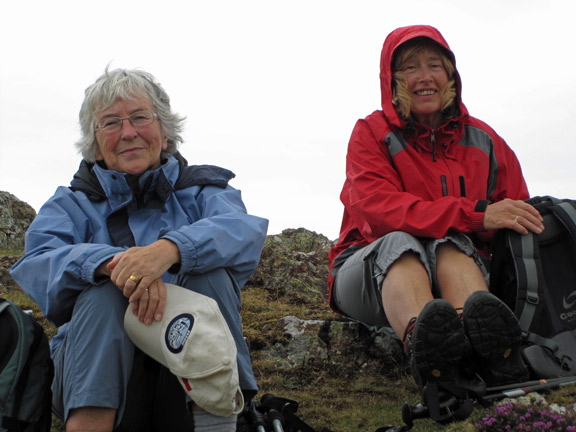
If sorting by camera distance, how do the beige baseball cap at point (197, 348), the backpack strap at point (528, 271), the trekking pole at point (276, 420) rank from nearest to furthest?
the beige baseball cap at point (197, 348)
the trekking pole at point (276, 420)
the backpack strap at point (528, 271)

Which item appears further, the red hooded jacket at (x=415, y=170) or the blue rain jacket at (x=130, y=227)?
the red hooded jacket at (x=415, y=170)

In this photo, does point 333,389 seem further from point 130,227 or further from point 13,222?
point 13,222

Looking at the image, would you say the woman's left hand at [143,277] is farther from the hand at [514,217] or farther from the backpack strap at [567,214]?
the backpack strap at [567,214]

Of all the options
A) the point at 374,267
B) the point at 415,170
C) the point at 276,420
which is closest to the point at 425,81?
the point at 415,170

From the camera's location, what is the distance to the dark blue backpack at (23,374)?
3.21 m

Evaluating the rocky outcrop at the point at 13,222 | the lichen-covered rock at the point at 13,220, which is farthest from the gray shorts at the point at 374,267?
the lichen-covered rock at the point at 13,220

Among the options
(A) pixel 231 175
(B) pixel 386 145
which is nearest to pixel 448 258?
(B) pixel 386 145

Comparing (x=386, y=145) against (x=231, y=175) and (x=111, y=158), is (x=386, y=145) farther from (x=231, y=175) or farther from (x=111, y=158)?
(x=111, y=158)

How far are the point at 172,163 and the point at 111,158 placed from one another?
0.42 metres

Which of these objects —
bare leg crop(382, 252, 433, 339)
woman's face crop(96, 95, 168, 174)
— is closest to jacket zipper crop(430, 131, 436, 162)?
bare leg crop(382, 252, 433, 339)

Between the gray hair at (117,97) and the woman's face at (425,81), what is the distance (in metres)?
2.03

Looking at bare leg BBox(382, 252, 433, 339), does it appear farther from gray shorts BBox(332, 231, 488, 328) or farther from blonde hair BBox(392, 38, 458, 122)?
blonde hair BBox(392, 38, 458, 122)

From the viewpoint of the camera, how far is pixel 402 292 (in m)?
4.02

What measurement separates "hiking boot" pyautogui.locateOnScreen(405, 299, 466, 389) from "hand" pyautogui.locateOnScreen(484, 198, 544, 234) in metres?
1.11
